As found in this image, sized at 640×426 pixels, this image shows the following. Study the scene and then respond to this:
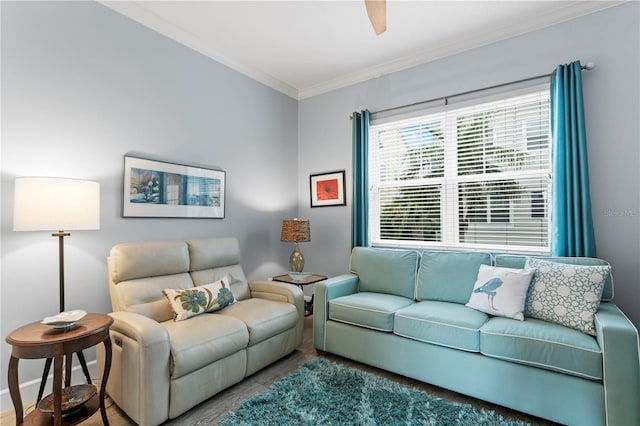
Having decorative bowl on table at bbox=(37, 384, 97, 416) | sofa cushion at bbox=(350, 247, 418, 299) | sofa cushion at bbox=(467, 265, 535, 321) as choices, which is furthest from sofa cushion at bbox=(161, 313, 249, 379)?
sofa cushion at bbox=(467, 265, 535, 321)

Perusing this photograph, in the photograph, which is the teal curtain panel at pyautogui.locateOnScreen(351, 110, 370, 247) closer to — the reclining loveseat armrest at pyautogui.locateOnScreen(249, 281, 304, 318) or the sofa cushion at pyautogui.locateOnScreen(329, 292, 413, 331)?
the sofa cushion at pyautogui.locateOnScreen(329, 292, 413, 331)

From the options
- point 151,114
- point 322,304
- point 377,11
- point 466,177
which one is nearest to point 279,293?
point 322,304

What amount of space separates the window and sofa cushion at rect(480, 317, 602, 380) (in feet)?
3.43

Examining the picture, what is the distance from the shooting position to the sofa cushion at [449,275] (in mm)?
2629

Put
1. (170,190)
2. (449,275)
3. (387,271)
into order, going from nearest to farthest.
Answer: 1. (449,275)
2. (170,190)
3. (387,271)

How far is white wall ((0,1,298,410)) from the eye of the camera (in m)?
2.06

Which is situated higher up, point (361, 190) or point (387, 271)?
point (361, 190)

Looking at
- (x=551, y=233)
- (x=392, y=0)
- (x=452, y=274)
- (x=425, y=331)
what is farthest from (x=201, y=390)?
(x=392, y=0)

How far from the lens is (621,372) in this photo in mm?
1650

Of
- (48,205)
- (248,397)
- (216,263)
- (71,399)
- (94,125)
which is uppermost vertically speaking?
(94,125)

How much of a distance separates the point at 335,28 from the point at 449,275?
2358mm

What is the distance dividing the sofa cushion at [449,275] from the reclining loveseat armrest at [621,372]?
95 cm

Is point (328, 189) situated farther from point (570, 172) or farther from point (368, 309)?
point (570, 172)

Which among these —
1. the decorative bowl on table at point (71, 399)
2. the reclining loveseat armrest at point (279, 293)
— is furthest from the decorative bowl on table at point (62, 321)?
the reclining loveseat armrest at point (279, 293)
